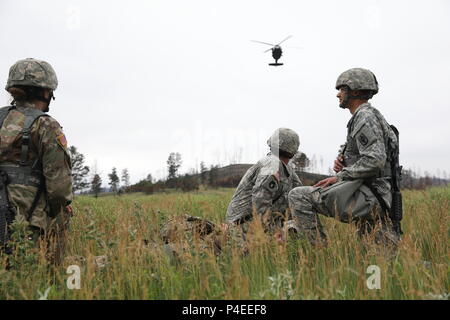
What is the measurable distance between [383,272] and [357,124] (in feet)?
6.68

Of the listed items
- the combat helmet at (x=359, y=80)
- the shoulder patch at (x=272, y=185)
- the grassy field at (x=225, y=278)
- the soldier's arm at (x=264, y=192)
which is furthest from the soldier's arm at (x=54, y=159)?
the combat helmet at (x=359, y=80)

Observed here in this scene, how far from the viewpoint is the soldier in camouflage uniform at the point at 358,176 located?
4.41m

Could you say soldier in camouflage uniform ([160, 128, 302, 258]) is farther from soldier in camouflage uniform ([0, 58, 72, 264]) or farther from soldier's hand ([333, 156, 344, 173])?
soldier in camouflage uniform ([0, 58, 72, 264])

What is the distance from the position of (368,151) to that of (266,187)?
4.73 ft

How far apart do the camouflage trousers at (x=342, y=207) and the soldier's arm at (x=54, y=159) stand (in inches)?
103

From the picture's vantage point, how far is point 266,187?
5160 mm

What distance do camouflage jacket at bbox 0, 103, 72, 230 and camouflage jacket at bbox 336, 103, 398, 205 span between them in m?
3.25

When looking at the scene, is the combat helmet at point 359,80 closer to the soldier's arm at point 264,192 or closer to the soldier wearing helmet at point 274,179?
the soldier wearing helmet at point 274,179

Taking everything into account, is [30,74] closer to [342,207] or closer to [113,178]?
[342,207]

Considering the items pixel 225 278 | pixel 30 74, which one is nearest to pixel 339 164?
pixel 225 278

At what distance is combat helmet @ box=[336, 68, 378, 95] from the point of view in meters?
4.76
